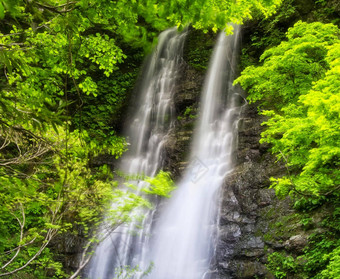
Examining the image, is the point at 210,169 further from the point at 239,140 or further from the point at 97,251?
the point at 97,251

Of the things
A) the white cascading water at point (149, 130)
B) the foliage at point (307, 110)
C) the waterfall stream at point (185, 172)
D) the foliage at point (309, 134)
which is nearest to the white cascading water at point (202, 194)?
the waterfall stream at point (185, 172)

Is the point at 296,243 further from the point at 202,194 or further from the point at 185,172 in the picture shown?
the point at 185,172

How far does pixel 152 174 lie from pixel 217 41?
6.88 metres

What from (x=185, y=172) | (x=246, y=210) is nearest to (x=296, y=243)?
(x=246, y=210)

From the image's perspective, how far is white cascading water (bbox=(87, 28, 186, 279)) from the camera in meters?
8.58

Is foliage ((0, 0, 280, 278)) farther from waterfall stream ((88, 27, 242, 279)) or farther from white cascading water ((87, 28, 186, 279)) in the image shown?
waterfall stream ((88, 27, 242, 279))

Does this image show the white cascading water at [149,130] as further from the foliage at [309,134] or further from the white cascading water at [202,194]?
the foliage at [309,134]

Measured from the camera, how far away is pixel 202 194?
29.5ft

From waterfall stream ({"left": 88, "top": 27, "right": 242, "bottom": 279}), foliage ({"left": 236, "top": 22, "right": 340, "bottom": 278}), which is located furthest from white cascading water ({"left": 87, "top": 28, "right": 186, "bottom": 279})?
foliage ({"left": 236, "top": 22, "right": 340, "bottom": 278})

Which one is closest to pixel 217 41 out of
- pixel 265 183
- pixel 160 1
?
pixel 265 183

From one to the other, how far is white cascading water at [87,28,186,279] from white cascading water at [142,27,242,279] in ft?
2.44

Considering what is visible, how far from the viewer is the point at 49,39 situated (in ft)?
17.3

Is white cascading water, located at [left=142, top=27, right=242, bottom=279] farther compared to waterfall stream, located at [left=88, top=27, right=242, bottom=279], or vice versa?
waterfall stream, located at [left=88, top=27, right=242, bottom=279]

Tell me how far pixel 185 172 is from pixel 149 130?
11.4 feet
